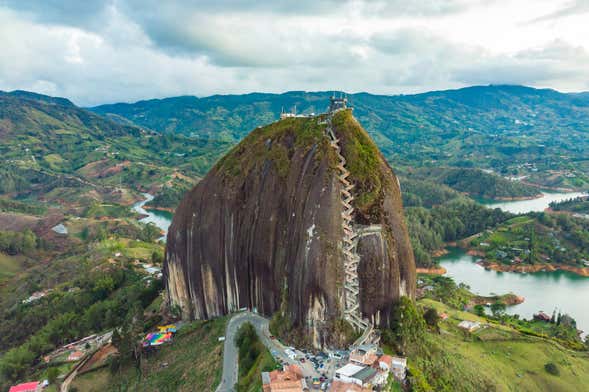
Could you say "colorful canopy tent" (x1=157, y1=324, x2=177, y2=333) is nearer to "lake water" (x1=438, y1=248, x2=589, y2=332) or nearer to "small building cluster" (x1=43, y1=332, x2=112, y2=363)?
"small building cluster" (x1=43, y1=332, x2=112, y2=363)

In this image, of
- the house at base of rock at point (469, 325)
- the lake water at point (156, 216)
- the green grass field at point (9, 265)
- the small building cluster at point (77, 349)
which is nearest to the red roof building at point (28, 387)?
the small building cluster at point (77, 349)

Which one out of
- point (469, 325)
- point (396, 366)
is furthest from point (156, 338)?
point (469, 325)

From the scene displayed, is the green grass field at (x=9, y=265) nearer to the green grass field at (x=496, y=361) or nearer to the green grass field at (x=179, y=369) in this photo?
the green grass field at (x=179, y=369)

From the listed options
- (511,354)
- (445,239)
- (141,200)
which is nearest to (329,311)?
(511,354)

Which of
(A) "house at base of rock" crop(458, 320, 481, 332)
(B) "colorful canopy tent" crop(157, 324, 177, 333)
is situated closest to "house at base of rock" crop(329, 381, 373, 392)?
(B) "colorful canopy tent" crop(157, 324, 177, 333)

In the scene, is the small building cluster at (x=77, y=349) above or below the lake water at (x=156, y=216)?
above

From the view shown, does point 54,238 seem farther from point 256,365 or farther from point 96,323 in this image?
A: point 256,365
